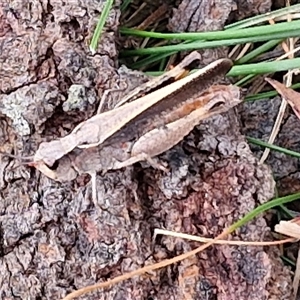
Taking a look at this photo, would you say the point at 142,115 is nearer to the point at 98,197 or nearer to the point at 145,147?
the point at 145,147

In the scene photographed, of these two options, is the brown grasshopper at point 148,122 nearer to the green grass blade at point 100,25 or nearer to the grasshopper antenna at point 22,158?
the grasshopper antenna at point 22,158

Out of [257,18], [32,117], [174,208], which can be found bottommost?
[174,208]

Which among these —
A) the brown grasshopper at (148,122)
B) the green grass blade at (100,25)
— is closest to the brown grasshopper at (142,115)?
the brown grasshopper at (148,122)

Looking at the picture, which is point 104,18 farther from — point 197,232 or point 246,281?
point 246,281

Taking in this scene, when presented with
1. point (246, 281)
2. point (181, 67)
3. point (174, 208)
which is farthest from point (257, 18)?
point (246, 281)

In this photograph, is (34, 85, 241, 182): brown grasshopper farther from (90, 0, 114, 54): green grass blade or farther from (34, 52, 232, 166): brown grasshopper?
(90, 0, 114, 54): green grass blade

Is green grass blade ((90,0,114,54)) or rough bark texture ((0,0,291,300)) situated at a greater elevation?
green grass blade ((90,0,114,54))

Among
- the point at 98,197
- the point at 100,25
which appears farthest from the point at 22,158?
the point at 100,25

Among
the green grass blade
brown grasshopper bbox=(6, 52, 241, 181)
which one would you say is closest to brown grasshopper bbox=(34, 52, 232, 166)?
brown grasshopper bbox=(6, 52, 241, 181)
